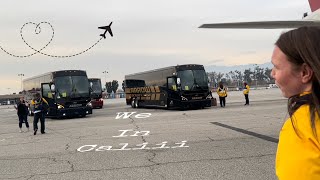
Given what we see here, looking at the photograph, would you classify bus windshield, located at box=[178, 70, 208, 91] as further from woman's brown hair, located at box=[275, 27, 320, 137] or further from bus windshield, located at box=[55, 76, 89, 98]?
woman's brown hair, located at box=[275, 27, 320, 137]

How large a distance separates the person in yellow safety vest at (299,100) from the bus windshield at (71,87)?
25.1 m

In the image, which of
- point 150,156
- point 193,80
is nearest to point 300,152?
point 150,156

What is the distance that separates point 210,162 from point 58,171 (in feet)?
10.4

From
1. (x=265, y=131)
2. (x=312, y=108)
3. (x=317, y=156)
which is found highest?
(x=312, y=108)

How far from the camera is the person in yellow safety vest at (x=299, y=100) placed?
1318 mm

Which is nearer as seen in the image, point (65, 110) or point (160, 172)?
point (160, 172)

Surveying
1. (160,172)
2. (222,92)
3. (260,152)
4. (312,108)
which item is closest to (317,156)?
(312,108)

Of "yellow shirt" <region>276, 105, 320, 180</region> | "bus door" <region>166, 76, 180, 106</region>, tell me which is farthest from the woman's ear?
"bus door" <region>166, 76, 180, 106</region>

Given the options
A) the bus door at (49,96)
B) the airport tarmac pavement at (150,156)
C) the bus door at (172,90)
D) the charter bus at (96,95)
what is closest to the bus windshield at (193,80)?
the bus door at (172,90)

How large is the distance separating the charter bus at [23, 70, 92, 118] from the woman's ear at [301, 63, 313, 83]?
2504 cm

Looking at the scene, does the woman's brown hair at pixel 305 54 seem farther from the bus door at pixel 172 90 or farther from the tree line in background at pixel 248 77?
the tree line in background at pixel 248 77

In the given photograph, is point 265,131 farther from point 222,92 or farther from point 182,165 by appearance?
point 222,92

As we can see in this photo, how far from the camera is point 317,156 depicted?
1314 mm

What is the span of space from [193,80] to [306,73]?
26.5 meters
